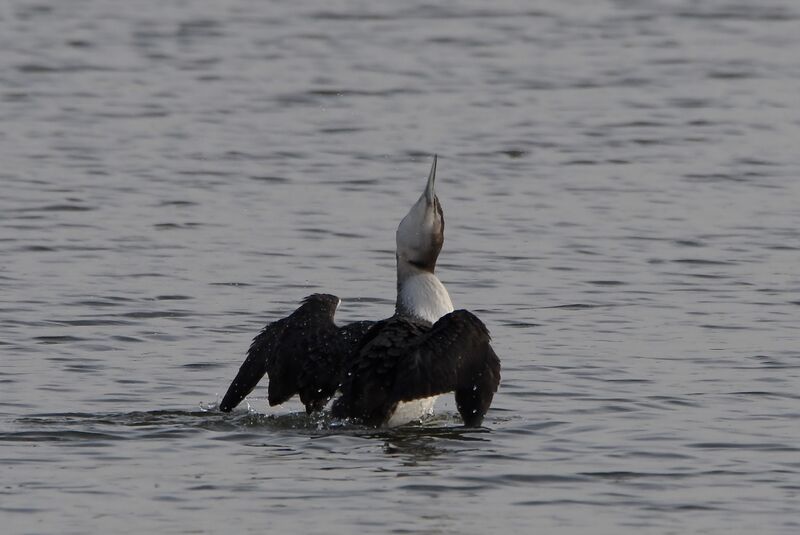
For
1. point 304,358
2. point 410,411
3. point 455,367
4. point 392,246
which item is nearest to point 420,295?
point 410,411

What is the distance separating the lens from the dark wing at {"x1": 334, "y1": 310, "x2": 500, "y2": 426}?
8.87 metres

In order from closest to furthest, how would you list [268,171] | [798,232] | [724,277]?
[724,277]
[798,232]
[268,171]

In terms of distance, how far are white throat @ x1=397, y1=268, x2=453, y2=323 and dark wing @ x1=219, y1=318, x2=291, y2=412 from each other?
63 cm

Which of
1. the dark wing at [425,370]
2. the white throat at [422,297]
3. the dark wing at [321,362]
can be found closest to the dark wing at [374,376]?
the dark wing at [425,370]

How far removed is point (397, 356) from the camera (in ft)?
29.5

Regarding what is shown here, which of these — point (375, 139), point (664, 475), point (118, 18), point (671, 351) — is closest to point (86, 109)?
point (375, 139)

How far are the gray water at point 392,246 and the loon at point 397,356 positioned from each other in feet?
0.55

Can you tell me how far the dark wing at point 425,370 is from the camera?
29.1 ft

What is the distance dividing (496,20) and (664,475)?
49.4 feet

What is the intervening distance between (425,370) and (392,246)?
179 inches

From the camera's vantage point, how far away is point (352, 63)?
20.3 m

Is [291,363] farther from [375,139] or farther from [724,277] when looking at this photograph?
[375,139]

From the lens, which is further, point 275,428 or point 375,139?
point 375,139

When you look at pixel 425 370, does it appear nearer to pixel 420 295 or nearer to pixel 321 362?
pixel 321 362
